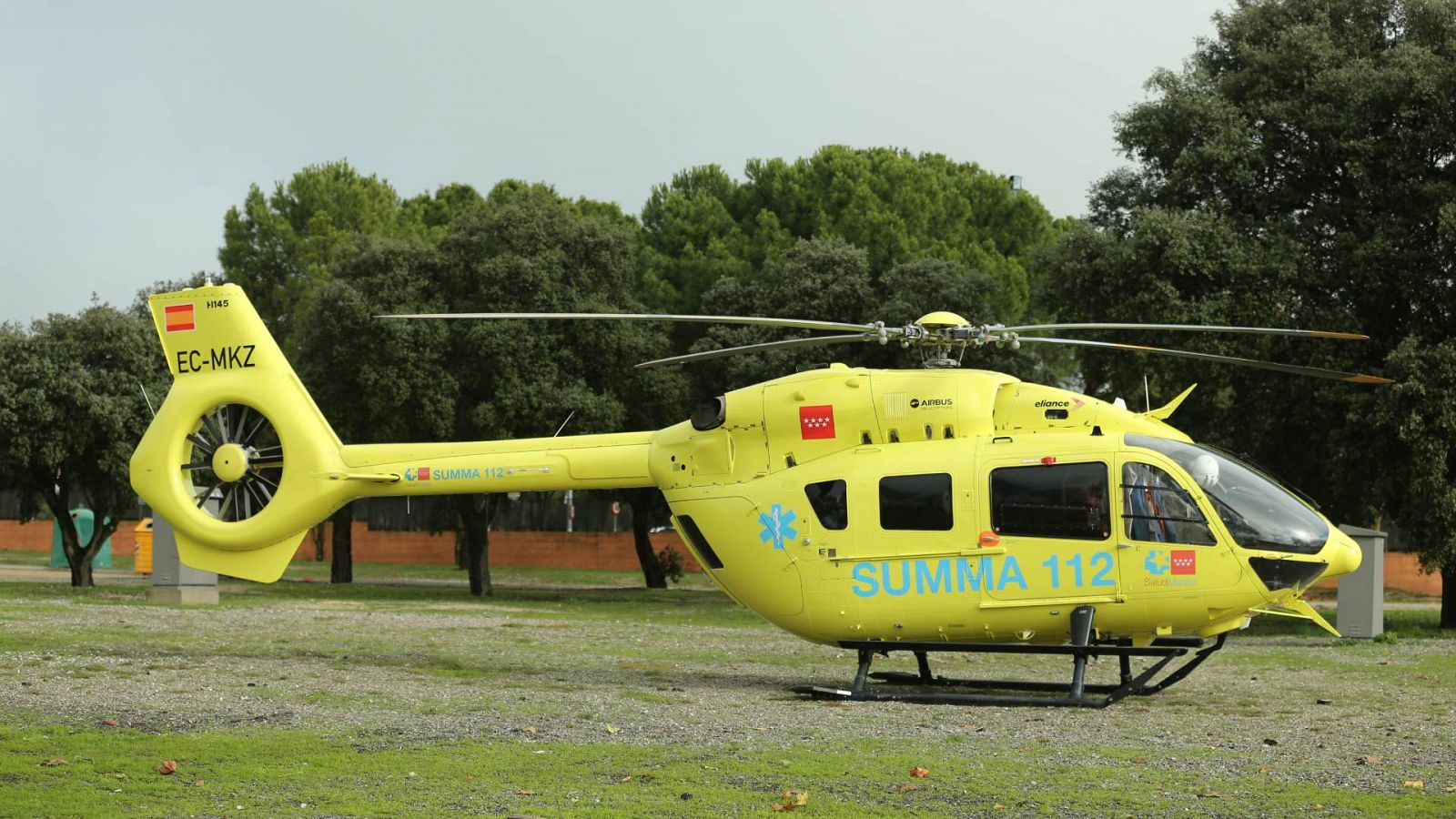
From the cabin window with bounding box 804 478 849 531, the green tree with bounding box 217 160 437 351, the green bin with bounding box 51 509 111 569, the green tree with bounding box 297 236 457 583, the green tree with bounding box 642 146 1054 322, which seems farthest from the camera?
the green tree with bounding box 217 160 437 351

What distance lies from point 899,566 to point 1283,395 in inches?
590

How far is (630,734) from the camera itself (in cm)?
1170

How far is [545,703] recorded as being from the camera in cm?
1353

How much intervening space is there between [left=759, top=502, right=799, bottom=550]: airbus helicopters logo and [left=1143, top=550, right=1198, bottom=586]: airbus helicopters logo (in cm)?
351

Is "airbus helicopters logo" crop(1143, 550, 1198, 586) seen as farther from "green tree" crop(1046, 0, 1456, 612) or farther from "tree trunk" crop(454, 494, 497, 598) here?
"tree trunk" crop(454, 494, 497, 598)

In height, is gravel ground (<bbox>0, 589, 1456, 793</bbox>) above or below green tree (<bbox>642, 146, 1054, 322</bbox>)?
below

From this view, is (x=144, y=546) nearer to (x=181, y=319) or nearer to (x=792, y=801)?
(x=181, y=319)

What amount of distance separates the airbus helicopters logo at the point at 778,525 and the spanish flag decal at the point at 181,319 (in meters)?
7.67

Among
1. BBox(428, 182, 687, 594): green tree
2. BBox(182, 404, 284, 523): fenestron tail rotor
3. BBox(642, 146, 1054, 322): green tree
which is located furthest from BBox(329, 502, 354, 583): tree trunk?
BBox(182, 404, 284, 523): fenestron tail rotor

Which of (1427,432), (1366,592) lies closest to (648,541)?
(1366,592)

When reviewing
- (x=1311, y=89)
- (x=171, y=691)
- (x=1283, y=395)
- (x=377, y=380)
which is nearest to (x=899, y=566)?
(x=171, y=691)

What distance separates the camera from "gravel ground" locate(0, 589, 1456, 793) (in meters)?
11.5

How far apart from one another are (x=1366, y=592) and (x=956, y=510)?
39.0ft

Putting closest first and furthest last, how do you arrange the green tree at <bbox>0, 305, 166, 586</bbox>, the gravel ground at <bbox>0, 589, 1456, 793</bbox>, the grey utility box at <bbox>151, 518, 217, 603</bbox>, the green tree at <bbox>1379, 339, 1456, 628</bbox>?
the gravel ground at <bbox>0, 589, 1456, 793</bbox>
the green tree at <bbox>1379, 339, 1456, 628</bbox>
the grey utility box at <bbox>151, 518, 217, 603</bbox>
the green tree at <bbox>0, 305, 166, 586</bbox>
